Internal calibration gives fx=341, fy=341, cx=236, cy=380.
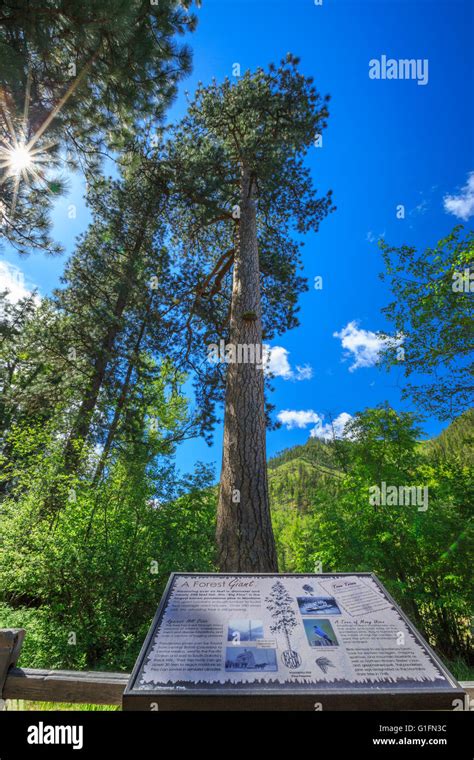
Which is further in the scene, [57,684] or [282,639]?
[57,684]

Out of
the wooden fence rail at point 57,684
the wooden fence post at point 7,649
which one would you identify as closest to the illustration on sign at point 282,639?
the wooden fence rail at point 57,684

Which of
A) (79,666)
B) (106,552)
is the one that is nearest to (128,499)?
(106,552)

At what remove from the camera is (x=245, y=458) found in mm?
4914

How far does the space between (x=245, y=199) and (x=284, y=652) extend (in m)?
8.60

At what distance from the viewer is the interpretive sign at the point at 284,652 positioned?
1.59 metres

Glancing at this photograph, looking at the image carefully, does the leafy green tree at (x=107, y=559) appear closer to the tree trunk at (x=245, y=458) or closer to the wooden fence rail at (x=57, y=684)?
the tree trunk at (x=245, y=458)

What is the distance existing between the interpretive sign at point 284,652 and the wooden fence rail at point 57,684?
1.75 feet

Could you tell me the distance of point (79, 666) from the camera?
11.7 feet

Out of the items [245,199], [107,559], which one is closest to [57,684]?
[107,559]

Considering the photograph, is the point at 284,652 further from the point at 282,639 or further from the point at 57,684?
the point at 57,684

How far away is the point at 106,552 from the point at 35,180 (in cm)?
590

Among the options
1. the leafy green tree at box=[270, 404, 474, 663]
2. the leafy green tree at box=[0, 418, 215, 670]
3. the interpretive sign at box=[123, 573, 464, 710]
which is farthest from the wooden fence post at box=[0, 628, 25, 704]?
the leafy green tree at box=[270, 404, 474, 663]

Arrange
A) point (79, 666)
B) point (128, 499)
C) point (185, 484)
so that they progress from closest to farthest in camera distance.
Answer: point (79, 666), point (128, 499), point (185, 484)

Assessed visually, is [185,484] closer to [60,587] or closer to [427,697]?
[60,587]
